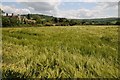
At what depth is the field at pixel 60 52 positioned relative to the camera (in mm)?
2521

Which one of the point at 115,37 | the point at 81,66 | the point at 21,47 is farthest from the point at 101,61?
the point at 21,47

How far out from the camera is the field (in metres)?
2.52

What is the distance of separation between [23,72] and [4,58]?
48 cm

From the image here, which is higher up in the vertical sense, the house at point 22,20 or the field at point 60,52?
the house at point 22,20

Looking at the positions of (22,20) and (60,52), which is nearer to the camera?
(60,52)

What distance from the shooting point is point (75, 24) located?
399 cm

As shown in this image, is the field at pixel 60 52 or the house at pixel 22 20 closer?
the field at pixel 60 52

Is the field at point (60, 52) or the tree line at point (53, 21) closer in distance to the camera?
the field at point (60, 52)

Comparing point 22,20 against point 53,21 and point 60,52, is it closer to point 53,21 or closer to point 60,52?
point 53,21

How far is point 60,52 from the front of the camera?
2932 mm

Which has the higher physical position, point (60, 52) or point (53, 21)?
point (53, 21)

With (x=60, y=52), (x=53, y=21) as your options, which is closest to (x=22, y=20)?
(x=53, y=21)

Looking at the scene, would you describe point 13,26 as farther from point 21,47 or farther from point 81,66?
point 81,66

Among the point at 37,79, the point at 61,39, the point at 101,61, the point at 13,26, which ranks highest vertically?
the point at 13,26
